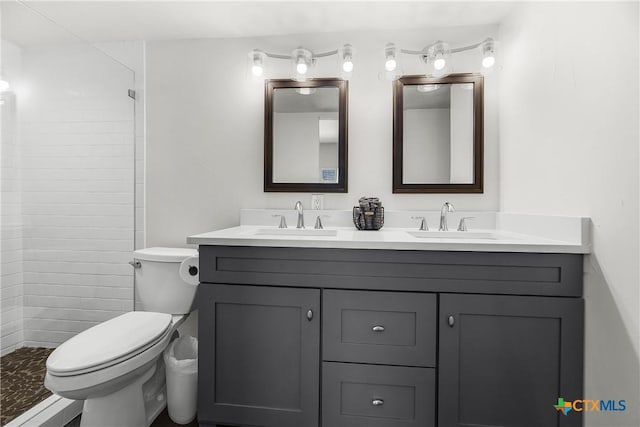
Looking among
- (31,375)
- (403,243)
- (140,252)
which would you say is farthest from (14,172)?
(403,243)

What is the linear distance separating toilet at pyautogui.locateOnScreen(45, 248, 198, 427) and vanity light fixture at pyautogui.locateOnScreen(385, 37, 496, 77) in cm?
164

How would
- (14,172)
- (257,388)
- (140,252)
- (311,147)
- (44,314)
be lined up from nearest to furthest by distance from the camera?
1. (257,388)
2. (14,172)
3. (44,314)
4. (140,252)
5. (311,147)

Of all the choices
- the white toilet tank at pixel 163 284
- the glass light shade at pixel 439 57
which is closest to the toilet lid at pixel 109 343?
the white toilet tank at pixel 163 284

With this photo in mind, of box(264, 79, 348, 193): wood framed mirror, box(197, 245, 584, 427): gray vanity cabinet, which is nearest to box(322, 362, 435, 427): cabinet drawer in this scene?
box(197, 245, 584, 427): gray vanity cabinet

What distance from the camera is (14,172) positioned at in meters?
1.38

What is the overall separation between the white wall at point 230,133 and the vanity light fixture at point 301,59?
0.24 feet

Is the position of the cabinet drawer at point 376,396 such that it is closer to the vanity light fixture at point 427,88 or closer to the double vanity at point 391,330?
the double vanity at point 391,330

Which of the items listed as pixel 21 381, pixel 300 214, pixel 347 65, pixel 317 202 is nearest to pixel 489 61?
pixel 347 65

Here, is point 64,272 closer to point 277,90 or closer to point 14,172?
point 14,172

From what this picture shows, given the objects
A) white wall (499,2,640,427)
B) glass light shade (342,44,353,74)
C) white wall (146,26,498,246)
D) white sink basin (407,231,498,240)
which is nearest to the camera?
white wall (499,2,640,427)

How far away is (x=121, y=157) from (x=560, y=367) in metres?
2.44

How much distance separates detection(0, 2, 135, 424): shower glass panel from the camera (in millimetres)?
1388

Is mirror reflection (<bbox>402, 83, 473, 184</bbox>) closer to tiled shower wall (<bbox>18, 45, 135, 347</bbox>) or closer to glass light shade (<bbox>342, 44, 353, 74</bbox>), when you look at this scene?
glass light shade (<bbox>342, 44, 353, 74</bbox>)

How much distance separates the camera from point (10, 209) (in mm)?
1376
